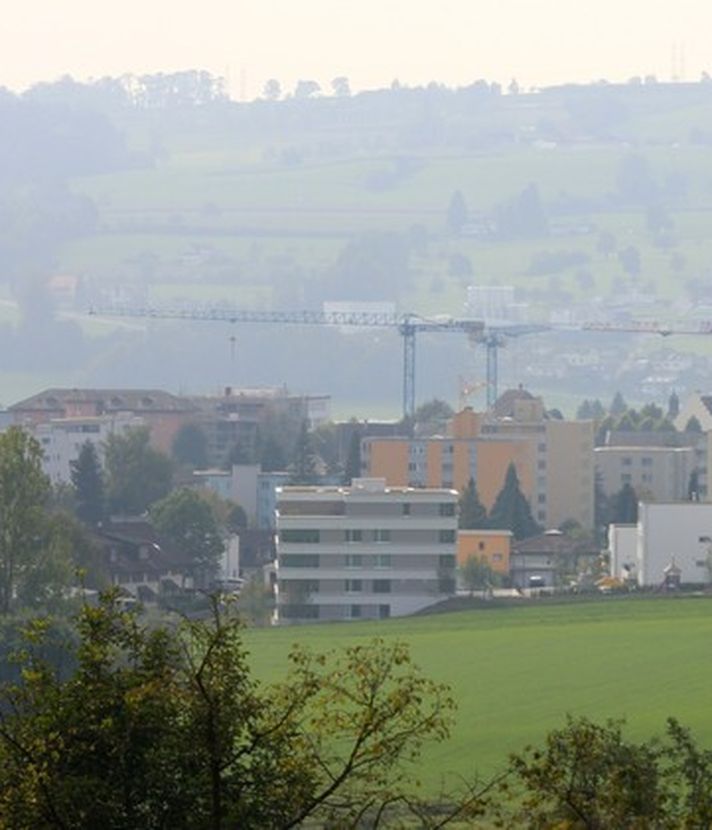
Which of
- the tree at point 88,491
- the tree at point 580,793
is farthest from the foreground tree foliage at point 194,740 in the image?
the tree at point 88,491

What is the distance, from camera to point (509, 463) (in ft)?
196

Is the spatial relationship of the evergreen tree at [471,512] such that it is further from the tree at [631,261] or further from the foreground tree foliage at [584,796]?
the tree at [631,261]

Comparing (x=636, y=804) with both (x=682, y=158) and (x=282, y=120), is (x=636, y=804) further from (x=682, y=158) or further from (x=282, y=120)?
(x=282, y=120)

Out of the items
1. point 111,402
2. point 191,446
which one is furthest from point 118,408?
point 191,446

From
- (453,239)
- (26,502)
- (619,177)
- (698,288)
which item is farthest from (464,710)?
(619,177)

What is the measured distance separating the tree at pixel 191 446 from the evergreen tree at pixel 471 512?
51.9 ft

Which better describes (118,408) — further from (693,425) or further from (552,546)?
(552,546)

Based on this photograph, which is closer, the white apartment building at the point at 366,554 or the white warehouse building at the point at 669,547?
the white apartment building at the point at 366,554

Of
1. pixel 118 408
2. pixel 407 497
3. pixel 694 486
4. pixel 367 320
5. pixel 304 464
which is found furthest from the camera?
pixel 367 320

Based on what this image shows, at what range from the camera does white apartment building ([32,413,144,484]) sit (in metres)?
65.3

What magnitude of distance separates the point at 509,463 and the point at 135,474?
240 inches

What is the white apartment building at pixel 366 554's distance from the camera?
42000 mm

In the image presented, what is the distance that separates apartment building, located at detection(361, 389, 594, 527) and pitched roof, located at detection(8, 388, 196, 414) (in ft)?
43.4

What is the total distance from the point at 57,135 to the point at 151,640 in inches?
6547
